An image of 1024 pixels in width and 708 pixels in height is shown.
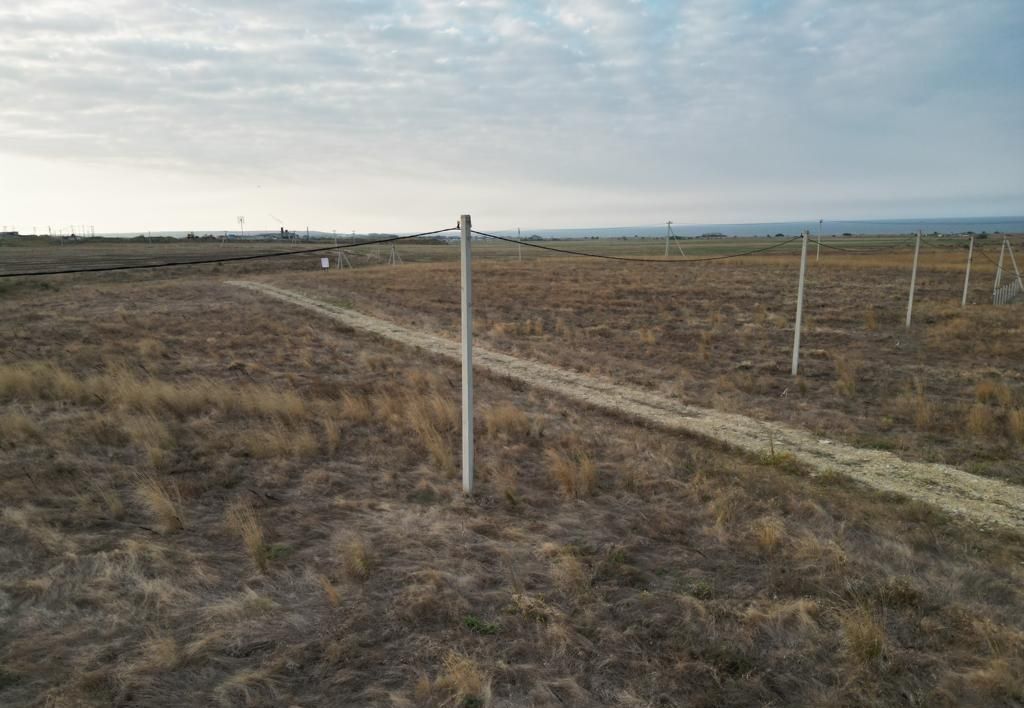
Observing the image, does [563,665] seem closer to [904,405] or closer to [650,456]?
[650,456]

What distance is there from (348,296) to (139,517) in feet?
70.0

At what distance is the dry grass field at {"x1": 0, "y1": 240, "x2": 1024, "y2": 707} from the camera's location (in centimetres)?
376

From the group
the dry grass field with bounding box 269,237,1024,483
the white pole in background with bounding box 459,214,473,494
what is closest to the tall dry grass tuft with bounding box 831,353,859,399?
the dry grass field with bounding box 269,237,1024,483

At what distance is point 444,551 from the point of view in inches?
209

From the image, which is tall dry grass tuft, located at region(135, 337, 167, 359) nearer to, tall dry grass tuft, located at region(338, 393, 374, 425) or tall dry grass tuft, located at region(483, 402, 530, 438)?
tall dry grass tuft, located at region(338, 393, 374, 425)

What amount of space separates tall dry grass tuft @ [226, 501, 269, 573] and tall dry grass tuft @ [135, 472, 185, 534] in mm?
457

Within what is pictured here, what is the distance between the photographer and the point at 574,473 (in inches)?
269

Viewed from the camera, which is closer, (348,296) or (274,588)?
(274,588)

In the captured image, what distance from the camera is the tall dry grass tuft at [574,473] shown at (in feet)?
21.7

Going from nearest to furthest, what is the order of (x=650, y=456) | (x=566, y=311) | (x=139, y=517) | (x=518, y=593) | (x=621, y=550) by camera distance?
(x=518, y=593), (x=621, y=550), (x=139, y=517), (x=650, y=456), (x=566, y=311)

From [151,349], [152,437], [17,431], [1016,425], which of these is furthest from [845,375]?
[151,349]

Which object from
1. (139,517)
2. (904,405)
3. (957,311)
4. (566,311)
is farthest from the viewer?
(566,311)

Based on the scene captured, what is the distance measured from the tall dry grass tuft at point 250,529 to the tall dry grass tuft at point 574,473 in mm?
3055

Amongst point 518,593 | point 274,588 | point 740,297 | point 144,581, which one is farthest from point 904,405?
point 740,297
